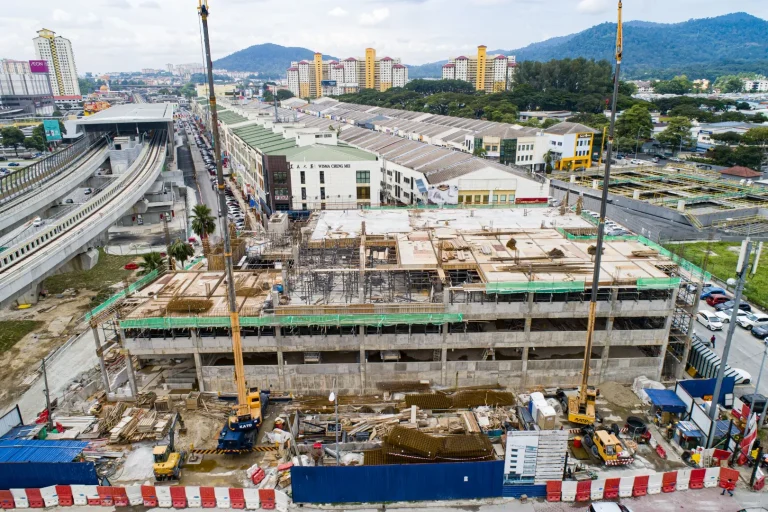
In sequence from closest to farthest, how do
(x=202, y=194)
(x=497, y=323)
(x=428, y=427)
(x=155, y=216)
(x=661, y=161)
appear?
1. (x=428, y=427)
2. (x=497, y=323)
3. (x=155, y=216)
4. (x=202, y=194)
5. (x=661, y=161)

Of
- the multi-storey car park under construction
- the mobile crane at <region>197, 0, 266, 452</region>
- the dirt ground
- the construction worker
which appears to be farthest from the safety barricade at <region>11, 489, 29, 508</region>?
the construction worker

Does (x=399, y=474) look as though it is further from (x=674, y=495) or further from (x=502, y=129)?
(x=502, y=129)

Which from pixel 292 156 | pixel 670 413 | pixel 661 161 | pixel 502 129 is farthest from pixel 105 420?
pixel 661 161

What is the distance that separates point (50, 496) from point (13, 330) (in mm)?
30007

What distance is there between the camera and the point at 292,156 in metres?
77.2

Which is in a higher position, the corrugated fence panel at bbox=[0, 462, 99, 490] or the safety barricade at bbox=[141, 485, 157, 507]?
the corrugated fence panel at bbox=[0, 462, 99, 490]

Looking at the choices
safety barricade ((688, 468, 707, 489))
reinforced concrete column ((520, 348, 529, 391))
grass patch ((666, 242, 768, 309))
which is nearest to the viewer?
safety barricade ((688, 468, 707, 489))

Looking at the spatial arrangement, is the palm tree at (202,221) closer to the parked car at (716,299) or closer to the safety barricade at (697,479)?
the safety barricade at (697,479)

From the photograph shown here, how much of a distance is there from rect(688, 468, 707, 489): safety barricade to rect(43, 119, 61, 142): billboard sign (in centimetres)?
18617

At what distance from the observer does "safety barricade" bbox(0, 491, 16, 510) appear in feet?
93.0

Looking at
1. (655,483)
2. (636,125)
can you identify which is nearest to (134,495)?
(655,483)

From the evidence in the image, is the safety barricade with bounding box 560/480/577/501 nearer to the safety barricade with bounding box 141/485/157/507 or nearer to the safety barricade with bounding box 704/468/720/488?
Answer: the safety barricade with bounding box 704/468/720/488

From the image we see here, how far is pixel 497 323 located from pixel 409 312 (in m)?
8.70

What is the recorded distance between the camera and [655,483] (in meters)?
28.8
